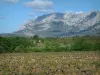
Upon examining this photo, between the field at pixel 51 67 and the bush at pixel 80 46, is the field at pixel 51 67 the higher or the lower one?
the lower one

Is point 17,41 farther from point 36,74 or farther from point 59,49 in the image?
point 36,74

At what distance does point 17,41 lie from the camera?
306 ft

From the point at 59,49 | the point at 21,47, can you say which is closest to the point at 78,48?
the point at 59,49

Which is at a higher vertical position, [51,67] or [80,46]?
[80,46]

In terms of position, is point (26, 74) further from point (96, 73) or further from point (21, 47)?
point (21, 47)

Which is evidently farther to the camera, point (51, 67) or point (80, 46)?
point (80, 46)

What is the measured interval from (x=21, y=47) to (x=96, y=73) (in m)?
60.4

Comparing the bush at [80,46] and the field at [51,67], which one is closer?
the field at [51,67]

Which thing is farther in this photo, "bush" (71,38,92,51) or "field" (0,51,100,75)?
"bush" (71,38,92,51)

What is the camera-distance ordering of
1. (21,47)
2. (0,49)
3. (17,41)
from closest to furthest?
(0,49)
(21,47)
(17,41)

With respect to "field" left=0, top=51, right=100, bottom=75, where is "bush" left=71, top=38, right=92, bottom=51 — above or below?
above

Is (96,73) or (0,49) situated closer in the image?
(96,73)

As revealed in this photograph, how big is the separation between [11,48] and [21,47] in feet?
10.9

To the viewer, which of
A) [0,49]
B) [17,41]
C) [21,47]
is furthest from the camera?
[17,41]
